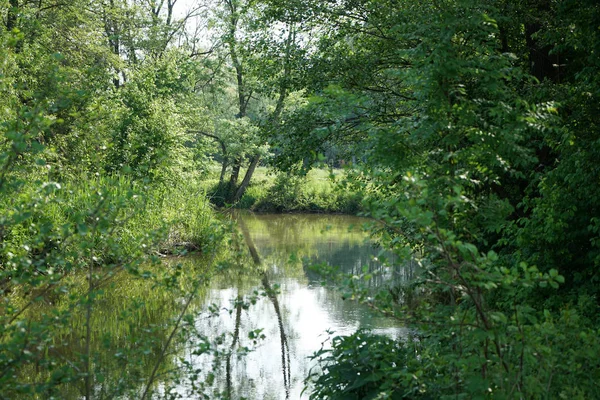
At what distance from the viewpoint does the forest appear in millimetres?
3626

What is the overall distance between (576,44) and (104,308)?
22.5 feet

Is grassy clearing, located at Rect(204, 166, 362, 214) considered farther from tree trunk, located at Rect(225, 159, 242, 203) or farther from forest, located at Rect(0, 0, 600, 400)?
forest, located at Rect(0, 0, 600, 400)

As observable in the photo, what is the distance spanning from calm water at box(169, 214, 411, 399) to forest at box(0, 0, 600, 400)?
0.21 metres

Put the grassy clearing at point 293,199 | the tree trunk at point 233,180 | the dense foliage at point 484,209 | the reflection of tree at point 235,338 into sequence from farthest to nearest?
the tree trunk at point 233,180 → the grassy clearing at point 293,199 → the reflection of tree at point 235,338 → the dense foliage at point 484,209

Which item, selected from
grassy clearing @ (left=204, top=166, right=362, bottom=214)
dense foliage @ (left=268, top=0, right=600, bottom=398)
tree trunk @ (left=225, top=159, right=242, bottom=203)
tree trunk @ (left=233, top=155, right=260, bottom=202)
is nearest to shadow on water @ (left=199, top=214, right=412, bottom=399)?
dense foliage @ (left=268, top=0, right=600, bottom=398)

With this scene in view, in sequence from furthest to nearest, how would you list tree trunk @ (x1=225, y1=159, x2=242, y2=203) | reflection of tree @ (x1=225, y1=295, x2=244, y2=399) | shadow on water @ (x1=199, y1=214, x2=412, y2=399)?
tree trunk @ (x1=225, y1=159, x2=242, y2=203) → shadow on water @ (x1=199, y1=214, x2=412, y2=399) → reflection of tree @ (x1=225, y1=295, x2=244, y2=399)

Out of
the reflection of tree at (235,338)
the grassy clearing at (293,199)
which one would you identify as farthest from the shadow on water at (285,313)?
the grassy clearing at (293,199)

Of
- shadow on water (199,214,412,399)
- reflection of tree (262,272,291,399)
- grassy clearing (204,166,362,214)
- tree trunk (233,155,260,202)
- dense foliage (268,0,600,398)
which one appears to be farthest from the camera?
tree trunk (233,155,260,202)

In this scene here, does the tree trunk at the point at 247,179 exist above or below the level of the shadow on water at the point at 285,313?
above

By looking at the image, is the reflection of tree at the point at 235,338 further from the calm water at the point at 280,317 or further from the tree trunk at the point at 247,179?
the tree trunk at the point at 247,179

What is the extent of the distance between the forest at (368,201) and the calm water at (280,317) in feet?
0.69

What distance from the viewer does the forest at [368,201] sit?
3626mm

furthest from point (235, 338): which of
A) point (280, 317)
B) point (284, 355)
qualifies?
point (280, 317)

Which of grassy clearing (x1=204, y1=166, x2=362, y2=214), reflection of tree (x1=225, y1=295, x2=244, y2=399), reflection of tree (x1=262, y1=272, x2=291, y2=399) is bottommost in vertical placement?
reflection of tree (x1=262, y1=272, x2=291, y2=399)
